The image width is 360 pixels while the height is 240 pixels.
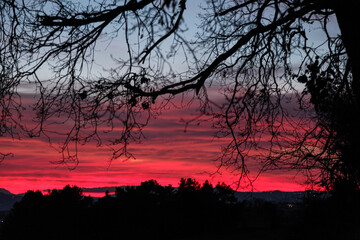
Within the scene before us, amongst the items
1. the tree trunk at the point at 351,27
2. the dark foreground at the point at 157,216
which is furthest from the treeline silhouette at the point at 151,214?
the tree trunk at the point at 351,27

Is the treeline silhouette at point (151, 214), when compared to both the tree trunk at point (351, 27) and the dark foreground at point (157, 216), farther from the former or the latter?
the tree trunk at point (351, 27)

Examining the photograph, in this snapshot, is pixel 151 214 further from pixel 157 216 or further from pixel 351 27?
pixel 351 27

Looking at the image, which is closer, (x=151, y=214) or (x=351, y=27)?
(x=351, y=27)

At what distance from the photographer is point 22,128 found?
A: 6348 millimetres

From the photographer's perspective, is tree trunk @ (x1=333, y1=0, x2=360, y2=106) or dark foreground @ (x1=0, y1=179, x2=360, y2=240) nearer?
tree trunk @ (x1=333, y1=0, x2=360, y2=106)

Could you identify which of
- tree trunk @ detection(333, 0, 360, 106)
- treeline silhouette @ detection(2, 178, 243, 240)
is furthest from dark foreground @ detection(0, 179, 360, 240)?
tree trunk @ detection(333, 0, 360, 106)

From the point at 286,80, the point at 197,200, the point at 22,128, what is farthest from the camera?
the point at 197,200

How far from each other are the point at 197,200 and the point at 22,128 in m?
26.7

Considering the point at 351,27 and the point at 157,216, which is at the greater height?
the point at 351,27

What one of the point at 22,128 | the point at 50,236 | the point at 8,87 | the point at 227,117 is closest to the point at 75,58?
the point at 8,87

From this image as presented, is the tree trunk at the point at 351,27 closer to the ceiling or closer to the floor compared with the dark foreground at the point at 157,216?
closer to the ceiling

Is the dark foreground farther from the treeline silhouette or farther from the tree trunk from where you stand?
the tree trunk

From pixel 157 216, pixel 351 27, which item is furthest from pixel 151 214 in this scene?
pixel 351 27

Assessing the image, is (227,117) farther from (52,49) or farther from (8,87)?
(8,87)
